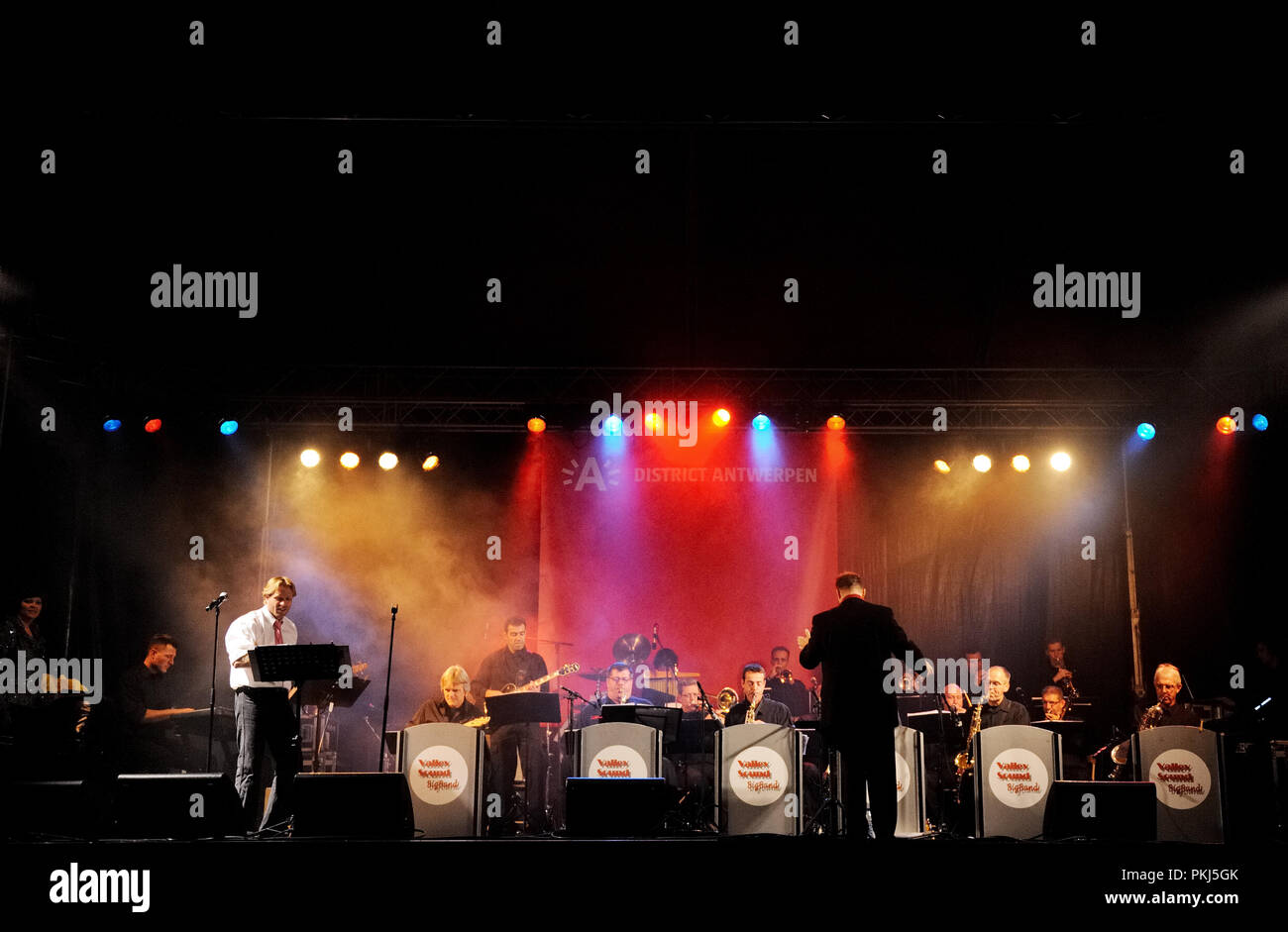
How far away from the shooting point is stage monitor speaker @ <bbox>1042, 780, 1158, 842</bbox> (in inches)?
277

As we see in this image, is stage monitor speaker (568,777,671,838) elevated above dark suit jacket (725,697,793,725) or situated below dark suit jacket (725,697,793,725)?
below

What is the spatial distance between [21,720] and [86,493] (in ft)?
11.8

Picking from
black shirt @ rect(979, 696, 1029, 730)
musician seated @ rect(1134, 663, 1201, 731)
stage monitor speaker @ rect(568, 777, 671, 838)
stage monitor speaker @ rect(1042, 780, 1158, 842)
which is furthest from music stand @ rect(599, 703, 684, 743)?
musician seated @ rect(1134, 663, 1201, 731)

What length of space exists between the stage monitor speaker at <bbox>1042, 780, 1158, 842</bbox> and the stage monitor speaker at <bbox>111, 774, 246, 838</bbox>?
5.17 metres

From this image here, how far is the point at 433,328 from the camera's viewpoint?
12.4m

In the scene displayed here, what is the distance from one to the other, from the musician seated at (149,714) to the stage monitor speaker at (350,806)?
435 centimetres

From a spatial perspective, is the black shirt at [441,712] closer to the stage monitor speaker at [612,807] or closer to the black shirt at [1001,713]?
the stage monitor speaker at [612,807]

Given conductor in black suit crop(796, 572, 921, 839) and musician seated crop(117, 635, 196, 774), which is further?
musician seated crop(117, 635, 196, 774)

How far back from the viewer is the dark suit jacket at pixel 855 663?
7.41 meters

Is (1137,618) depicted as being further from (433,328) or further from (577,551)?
(433,328)

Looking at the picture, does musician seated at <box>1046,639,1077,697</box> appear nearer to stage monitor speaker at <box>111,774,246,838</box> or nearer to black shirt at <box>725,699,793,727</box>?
black shirt at <box>725,699,793,727</box>

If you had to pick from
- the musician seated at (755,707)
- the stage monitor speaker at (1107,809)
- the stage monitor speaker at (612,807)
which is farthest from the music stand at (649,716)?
the stage monitor speaker at (1107,809)

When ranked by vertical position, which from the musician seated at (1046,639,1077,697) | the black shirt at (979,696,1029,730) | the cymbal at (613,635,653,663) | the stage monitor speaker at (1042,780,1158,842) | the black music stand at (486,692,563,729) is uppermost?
the cymbal at (613,635,653,663)

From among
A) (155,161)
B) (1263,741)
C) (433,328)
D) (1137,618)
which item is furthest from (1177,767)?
(155,161)
